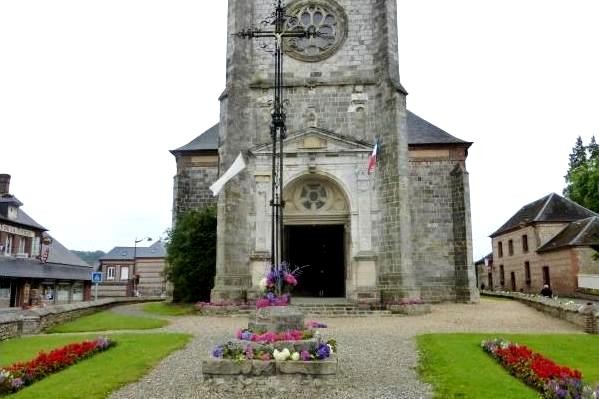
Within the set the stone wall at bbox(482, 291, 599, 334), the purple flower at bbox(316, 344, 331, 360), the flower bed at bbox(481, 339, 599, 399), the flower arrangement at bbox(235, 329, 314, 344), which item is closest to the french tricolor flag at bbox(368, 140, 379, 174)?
the stone wall at bbox(482, 291, 599, 334)

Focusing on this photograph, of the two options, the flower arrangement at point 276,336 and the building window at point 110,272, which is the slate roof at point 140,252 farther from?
the flower arrangement at point 276,336

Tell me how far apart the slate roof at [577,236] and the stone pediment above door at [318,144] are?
15.8 m

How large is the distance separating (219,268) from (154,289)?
3464 cm

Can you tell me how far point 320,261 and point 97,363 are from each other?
1439 centimetres

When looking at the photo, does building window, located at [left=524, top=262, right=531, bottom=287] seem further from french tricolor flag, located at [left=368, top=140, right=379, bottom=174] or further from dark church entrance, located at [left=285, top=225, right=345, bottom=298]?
french tricolor flag, located at [left=368, top=140, right=379, bottom=174]

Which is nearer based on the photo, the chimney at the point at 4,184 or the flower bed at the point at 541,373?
the flower bed at the point at 541,373

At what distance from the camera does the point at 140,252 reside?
5275 cm

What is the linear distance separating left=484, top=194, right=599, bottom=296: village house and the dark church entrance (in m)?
12.6

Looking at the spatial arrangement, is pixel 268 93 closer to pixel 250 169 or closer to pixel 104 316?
pixel 250 169

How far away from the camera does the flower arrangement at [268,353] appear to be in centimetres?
703

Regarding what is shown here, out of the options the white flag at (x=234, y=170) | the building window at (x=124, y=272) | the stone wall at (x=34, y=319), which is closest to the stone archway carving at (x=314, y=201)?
the white flag at (x=234, y=170)

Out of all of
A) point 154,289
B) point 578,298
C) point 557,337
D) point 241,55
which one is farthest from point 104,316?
point 154,289

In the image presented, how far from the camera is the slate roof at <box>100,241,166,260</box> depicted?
171 feet

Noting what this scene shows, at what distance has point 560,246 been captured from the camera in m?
30.1
